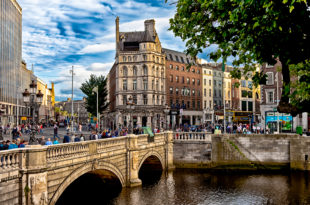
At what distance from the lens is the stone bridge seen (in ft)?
45.0

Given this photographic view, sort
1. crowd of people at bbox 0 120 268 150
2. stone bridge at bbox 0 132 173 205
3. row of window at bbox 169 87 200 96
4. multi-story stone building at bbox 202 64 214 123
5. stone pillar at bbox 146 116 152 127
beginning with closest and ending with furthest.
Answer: stone bridge at bbox 0 132 173 205
crowd of people at bbox 0 120 268 150
stone pillar at bbox 146 116 152 127
row of window at bbox 169 87 200 96
multi-story stone building at bbox 202 64 214 123

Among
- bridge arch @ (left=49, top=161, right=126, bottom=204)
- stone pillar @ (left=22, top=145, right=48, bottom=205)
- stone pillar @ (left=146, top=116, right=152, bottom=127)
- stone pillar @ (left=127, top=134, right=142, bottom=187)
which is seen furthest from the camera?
stone pillar @ (left=146, top=116, right=152, bottom=127)

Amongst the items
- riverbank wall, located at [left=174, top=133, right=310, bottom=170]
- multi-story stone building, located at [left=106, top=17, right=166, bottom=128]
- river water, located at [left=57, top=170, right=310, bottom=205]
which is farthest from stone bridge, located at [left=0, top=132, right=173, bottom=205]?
multi-story stone building, located at [left=106, top=17, right=166, bottom=128]

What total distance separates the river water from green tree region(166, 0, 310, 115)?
14945mm

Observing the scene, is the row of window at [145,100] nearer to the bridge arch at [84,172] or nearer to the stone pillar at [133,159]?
the stone pillar at [133,159]

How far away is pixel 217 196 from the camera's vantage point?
2614cm

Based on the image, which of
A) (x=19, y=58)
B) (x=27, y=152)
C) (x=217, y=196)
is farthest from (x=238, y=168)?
(x=19, y=58)

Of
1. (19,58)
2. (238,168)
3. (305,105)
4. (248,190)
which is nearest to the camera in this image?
(305,105)

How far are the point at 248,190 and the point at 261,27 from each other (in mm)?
21202

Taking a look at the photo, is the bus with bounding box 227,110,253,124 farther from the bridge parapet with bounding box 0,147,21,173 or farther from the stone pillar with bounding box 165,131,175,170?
the bridge parapet with bounding box 0,147,21,173

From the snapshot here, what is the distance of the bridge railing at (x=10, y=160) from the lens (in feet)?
42.4

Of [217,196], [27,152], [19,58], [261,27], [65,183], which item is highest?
[19,58]

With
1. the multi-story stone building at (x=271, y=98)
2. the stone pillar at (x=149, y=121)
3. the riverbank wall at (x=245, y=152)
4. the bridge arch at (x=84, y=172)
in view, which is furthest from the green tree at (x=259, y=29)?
the stone pillar at (x=149, y=121)

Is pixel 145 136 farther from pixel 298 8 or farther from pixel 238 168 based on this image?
pixel 298 8
